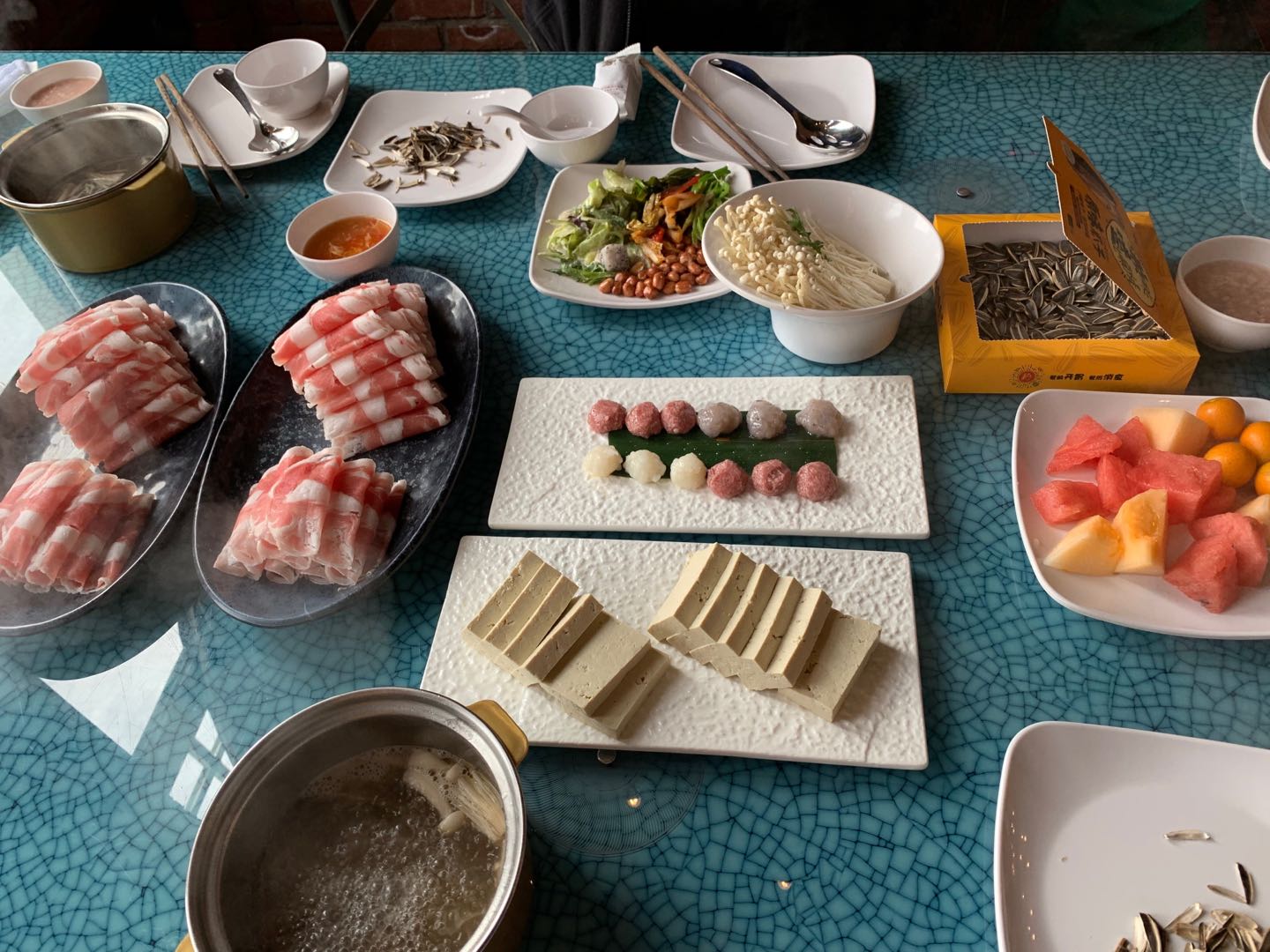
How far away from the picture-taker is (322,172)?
2.43 m

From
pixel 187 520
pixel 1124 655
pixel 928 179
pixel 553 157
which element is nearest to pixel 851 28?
pixel 928 179

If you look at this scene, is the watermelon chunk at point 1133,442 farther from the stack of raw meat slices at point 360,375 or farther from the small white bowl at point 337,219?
the small white bowl at point 337,219

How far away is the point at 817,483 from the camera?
155cm

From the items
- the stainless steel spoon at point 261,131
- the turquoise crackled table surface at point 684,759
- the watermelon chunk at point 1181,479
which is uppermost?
the stainless steel spoon at point 261,131

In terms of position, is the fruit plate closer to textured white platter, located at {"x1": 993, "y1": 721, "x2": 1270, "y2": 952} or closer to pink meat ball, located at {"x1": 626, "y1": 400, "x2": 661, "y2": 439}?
textured white platter, located at {"x1": 993, "y1": 721, "x2": 1270, "y2": 952}

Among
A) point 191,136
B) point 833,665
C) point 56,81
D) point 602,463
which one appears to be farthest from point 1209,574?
point 56,81

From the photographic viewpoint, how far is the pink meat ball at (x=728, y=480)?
1.57m

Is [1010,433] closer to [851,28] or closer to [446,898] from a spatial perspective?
[446,898]

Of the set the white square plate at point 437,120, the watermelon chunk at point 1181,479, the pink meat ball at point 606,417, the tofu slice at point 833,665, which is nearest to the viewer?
the tofu slice at point 833,665

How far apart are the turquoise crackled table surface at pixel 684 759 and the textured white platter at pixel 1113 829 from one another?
72 millimetres

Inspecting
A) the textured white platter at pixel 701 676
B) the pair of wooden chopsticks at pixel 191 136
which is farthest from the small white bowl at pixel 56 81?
the textured white platter at pixel 701 676

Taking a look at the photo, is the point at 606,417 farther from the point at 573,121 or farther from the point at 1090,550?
the point at 573,121

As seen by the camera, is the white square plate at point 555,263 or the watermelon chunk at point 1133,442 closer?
the watermelon chunk at point 1133,442

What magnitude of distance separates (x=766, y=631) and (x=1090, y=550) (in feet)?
1.79
